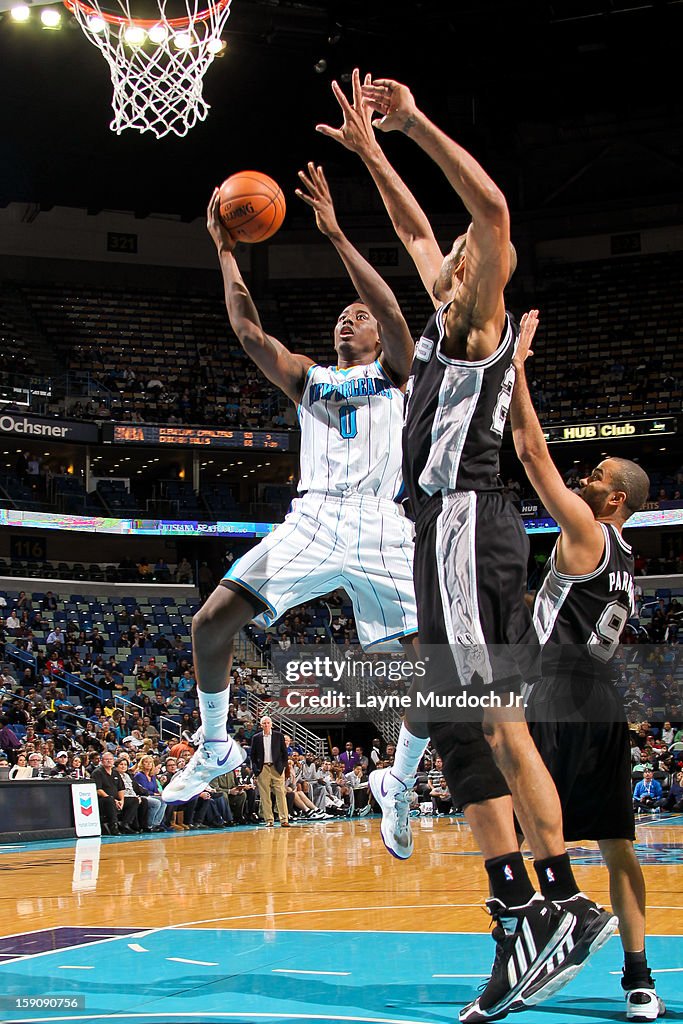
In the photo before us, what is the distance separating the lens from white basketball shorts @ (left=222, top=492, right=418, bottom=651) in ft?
16.6

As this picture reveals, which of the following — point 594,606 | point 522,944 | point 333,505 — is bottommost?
point 522,944

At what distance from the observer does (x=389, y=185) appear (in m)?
5.02

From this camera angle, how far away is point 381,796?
17.2ft

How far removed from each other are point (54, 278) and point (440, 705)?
104 feet

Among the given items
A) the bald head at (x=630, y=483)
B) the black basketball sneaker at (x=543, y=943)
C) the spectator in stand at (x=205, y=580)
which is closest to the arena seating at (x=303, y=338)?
the spectator in stand at (x=205, y=580)

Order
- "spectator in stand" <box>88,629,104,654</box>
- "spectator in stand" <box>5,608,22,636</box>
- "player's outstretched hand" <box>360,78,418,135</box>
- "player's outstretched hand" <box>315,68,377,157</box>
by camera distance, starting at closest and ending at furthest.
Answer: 1. "player's outstretched hand" <box>360,78,418,135</box>
2. "player's outstretched hand" <box>315,68,377,157</box>
3. "spectator in stand" <box>5,608,22,636</box>
4. "spectator in stand" <box>88,629,104,654</box>

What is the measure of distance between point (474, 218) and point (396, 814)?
109 inches

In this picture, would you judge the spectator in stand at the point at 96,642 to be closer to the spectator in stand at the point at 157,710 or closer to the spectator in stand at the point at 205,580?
the spectator in stand at the point at 157,710

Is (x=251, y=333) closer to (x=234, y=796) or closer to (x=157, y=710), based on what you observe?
(x=234, y=796)

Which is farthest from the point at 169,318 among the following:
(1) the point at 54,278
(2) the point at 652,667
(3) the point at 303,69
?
(2) the point at 652,667

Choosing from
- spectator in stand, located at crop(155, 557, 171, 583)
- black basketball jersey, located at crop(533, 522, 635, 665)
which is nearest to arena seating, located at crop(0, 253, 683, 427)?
spectator in stand, located at crop(155, 557, 171, 583)

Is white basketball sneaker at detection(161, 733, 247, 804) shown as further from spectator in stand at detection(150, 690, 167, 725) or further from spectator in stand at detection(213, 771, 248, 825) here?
spectator in stand at detection(150, 690, 167, 725)

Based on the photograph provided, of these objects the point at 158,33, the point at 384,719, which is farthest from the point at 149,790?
the point at 158,33

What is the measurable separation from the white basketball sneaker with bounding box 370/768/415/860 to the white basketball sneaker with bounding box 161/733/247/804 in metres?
0.74
